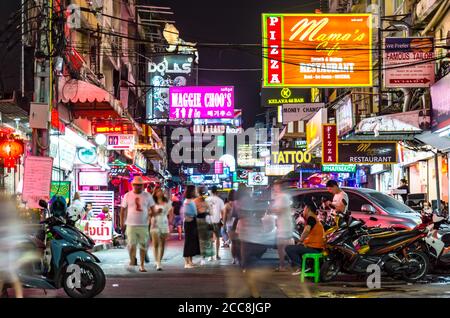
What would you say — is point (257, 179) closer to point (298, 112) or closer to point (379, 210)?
point (298, 112)

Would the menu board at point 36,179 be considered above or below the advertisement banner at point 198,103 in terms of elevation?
below

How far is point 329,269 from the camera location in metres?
12.5

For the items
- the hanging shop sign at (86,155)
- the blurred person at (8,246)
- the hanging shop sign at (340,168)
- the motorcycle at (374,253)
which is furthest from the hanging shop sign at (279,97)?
the blurred person at (8,246)

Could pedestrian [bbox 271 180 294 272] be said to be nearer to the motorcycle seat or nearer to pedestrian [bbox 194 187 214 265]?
pedestrian [bbox 194 187 214 265]

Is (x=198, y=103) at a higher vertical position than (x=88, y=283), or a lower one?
higher

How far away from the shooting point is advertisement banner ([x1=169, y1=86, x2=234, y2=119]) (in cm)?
3017

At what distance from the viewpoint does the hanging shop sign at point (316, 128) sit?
88.9 feet

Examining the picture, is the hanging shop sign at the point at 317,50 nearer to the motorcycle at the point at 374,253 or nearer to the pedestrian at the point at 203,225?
the pedestrian at the point at 203,225

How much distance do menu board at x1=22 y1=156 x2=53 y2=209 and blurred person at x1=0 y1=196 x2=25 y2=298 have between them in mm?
4932

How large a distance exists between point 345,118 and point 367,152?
6.92 feet

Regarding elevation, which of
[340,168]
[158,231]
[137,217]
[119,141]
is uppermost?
[119,141]

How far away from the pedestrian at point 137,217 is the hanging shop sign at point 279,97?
24.8m

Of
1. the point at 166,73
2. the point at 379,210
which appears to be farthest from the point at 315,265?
the point at 166,73

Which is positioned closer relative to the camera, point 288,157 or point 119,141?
point 119,141
